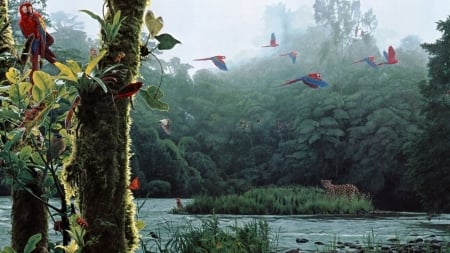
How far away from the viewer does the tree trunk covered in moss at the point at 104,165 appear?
1502 mm

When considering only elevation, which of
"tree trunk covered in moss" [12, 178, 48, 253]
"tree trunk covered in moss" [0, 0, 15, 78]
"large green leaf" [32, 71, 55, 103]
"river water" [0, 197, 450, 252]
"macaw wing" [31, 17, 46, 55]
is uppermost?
"tree trunk covered in moss" [0, 0, 15, 78]

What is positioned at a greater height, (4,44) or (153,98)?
(4,44)

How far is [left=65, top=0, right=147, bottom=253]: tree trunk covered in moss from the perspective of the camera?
1502mm

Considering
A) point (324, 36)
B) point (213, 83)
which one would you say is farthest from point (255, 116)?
point (324, 36)

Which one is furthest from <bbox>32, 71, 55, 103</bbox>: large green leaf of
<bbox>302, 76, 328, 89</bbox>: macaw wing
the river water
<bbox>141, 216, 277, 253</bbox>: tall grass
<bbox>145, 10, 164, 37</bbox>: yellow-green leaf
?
the river water

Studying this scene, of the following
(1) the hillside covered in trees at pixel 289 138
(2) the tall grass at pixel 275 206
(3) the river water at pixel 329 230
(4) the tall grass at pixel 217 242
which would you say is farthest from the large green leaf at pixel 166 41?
(1) the hillside covered in trees at pixel 289 138

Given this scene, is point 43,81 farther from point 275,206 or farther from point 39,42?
point 275,206

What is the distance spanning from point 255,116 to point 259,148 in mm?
1428

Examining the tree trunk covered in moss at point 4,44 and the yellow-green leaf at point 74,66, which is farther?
the tree trunk covered in moss at point 4,44

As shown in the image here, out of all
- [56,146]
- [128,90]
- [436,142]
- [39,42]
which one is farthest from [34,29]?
[436,142]

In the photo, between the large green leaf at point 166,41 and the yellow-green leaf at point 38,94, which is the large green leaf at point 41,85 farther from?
the large green leaf at point 166,41

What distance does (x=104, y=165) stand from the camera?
151 cm

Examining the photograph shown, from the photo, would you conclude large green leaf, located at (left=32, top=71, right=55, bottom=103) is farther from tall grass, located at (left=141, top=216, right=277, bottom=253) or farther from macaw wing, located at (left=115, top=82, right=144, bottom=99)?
tall grass, located at (left=141, top=216, right=277, bottom=253)

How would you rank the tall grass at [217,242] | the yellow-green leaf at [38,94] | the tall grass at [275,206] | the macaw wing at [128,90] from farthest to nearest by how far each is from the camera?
the tall grass at [275,206], the tall grass at [217,242], the yellow-green leaf at [38,94], the macaw wing at [128,90]
